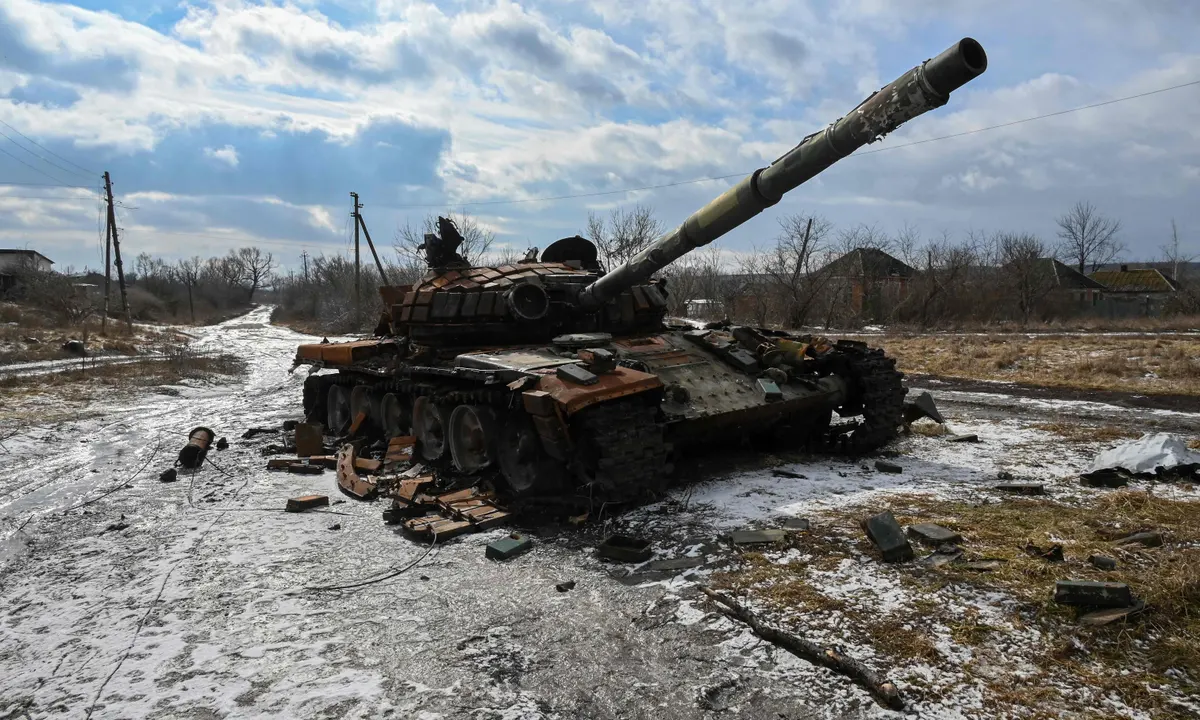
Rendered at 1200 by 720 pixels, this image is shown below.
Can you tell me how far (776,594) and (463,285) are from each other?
228 inches

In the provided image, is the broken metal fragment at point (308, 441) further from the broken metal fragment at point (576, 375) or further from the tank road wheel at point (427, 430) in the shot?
the broken metal fragment at point (576, 375)

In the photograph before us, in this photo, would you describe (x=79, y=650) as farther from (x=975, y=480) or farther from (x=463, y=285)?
(x=975, y=480)

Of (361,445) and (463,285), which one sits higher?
(463,285)

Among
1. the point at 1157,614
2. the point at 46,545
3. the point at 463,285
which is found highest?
the point at 463,285

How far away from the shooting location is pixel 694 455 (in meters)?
9.10

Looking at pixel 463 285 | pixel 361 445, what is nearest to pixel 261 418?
pixel 361 445

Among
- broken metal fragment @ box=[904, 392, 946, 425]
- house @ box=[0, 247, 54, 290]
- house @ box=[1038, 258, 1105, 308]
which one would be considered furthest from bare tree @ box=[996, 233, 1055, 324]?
house @ box=[0, 247, 54, 290]

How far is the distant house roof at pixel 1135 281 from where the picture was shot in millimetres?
48562

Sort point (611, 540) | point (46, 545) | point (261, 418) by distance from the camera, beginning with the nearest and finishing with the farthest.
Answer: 1. point (611, 540)
2. point (46, 545)
3. point (261, 418)

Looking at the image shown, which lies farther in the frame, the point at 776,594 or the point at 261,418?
the point at 261,418

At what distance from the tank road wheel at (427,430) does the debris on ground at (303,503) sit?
5.25 feet

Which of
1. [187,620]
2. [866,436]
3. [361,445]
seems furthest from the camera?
[361,445]

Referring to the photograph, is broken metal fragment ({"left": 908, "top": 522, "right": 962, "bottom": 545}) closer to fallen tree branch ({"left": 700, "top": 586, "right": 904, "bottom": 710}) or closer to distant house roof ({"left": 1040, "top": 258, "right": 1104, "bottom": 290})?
fallen tree branch ({"left": 700, "top": 586, "right": 904, "bottom": 710})

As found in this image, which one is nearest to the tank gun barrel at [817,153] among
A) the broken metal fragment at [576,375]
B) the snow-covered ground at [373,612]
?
the broken metal fragment at [576,375]
